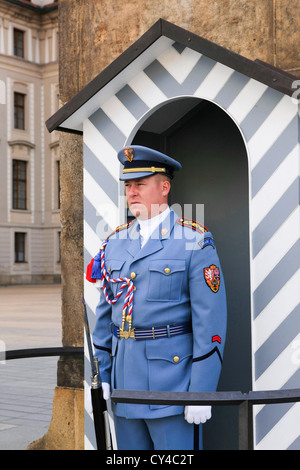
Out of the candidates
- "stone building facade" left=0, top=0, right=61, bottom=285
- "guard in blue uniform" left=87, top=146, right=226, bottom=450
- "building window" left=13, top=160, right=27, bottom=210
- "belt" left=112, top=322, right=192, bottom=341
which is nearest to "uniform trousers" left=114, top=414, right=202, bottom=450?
"guard in blue uniform" left=87, top=146, right=226, bottom=450

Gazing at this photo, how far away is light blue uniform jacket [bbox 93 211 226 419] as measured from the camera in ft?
9.38

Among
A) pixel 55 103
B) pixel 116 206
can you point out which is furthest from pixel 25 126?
pixel 116 206

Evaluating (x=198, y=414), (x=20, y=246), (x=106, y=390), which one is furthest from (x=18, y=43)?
(x=198, y=414)

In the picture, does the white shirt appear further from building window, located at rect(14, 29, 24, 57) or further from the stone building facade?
building window, located at rect(14, 29, 24, 57)

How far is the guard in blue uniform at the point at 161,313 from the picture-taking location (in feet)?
9.41

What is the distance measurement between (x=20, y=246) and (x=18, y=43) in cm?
1031

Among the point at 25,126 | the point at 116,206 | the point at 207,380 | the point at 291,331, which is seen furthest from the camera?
the point at 25,126

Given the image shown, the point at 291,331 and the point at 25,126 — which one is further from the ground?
the point at 25,126

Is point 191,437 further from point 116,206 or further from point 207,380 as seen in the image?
point 116,206

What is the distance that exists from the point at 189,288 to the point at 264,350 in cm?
51

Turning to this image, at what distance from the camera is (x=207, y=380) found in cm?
285

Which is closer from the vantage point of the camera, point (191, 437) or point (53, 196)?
point (191, 437)

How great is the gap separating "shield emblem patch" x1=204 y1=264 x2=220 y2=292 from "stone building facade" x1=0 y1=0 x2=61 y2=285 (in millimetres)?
33586
